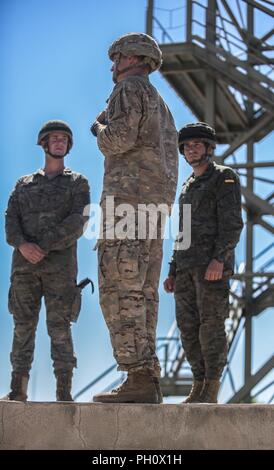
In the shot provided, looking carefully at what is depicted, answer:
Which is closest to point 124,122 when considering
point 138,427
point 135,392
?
point 135,392

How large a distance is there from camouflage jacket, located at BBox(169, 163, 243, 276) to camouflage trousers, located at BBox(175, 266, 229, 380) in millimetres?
112

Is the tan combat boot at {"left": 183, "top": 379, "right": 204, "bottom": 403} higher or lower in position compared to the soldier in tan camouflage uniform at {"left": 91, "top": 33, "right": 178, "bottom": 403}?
lower

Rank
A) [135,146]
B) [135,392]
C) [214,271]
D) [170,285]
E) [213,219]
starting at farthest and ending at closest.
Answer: [170,285], [213,219], [214,271], [135,146], [135,392]

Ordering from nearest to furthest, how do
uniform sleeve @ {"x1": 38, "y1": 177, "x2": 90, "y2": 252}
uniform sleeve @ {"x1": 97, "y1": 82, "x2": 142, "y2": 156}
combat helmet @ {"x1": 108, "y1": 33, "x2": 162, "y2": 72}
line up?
1. uniform sleeve @ {"x1": 97, "y1": 82, "x2": 142, "y2": 156}
2. combat helmet @ {"x1": 108, "y1": 33, "x2": 162, "y2": 72}
3. uniform sleeve @ {"x1": 38, "y1": 177, "x2": 90, "y2": 252}

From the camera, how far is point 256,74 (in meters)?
14.8

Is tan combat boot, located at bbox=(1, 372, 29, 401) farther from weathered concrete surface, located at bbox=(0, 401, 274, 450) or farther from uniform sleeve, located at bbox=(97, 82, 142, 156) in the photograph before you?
uniform sleeve, located at bbox=(97, 82, 142, 156)

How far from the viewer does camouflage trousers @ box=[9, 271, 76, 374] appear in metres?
7.46

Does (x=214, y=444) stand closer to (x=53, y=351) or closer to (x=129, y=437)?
(x=129, y=437)

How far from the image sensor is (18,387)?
7.33 m

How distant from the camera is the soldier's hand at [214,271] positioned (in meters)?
7.05

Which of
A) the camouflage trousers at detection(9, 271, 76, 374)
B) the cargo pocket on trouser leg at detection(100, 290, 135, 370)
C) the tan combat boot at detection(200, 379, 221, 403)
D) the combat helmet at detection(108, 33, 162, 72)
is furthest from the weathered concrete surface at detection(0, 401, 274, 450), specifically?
the combat helmet at detection(108, 33, 162, 72)

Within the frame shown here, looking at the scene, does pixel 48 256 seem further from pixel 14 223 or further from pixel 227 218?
pixel 227 218

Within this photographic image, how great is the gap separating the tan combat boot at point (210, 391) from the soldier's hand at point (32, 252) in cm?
148

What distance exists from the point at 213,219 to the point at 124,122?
52.6 inches
